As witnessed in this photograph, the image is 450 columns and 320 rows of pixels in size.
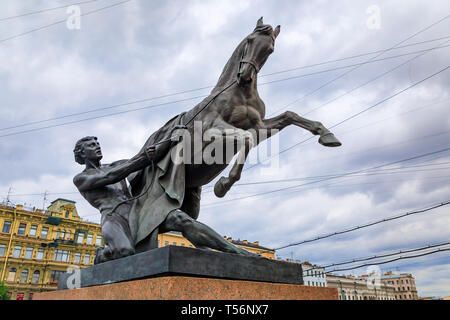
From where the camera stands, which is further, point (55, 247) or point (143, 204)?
point (55, 247)

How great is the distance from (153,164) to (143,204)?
19.8 inches

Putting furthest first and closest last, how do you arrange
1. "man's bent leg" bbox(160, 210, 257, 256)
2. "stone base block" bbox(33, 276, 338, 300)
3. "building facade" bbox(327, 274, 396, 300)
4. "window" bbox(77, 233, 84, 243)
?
1. "building facade" bbox(327, 274, 396, 300)
2. "window" bbox(77, 233, 84, 243)
3. "man's bent leg" bbox(160, 210, 257, 256)
4. "stone base block" bbox(33, 276, 338, 300)

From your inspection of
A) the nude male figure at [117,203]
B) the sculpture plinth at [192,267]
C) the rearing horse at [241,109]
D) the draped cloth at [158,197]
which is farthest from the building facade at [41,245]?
the rearing horse at [241,109]

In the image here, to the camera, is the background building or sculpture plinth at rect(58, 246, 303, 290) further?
the background building

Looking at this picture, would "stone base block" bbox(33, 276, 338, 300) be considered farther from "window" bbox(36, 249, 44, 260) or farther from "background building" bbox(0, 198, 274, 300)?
"window" bbox(36, 249, 44, 260)

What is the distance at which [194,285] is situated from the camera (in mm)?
2674

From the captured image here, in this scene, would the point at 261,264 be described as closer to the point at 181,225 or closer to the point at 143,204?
the point at 181,225

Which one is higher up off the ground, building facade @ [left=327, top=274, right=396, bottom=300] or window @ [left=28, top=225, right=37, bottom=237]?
window @ [left=28, top=225, right=37, bottom=237]

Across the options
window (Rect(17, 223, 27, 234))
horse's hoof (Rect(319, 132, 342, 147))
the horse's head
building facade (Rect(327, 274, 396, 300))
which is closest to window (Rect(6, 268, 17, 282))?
window (Rect(17, 223, 27, 234))

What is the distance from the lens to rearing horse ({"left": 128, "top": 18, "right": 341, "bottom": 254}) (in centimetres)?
378

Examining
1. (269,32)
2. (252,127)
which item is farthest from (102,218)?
(269,32)

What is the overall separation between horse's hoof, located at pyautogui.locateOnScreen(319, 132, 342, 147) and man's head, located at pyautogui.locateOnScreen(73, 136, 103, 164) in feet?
9.50

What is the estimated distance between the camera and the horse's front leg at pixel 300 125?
13.1 feet
